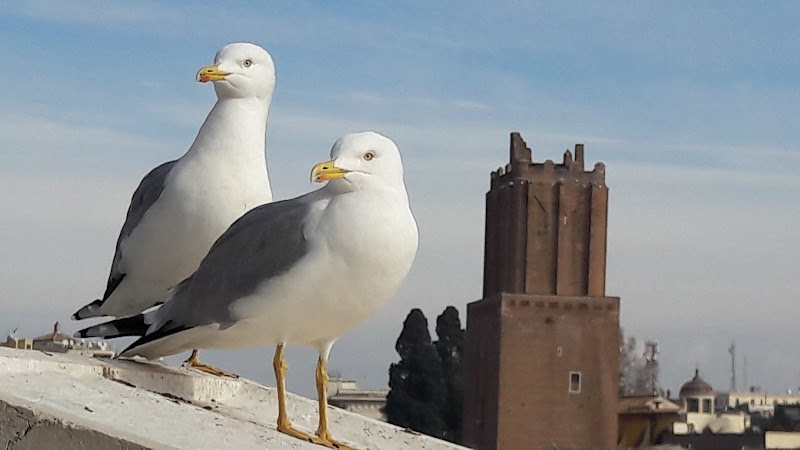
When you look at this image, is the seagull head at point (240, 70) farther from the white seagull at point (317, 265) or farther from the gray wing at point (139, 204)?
the white seagull at point (317, 265)

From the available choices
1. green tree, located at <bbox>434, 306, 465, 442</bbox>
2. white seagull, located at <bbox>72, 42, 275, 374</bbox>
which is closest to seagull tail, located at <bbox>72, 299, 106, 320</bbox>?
white seagull, located at <bbox>72, 42, 275, 374</bbox>

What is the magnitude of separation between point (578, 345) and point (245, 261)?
35044 millimetres

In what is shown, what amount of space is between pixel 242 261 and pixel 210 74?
56 centimetres

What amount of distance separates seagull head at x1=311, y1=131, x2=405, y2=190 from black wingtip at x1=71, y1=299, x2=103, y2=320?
3.78 feet

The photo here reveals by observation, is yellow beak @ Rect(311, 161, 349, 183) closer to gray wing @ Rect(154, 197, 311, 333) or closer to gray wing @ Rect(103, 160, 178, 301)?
gray wing @ Rect(154, 197, 311, 333)

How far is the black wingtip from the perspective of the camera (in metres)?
4.08

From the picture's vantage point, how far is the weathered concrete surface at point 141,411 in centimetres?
238

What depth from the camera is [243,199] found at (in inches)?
146

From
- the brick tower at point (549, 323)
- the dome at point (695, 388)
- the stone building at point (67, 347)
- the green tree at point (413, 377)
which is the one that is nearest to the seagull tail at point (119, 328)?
the stone building at point (67, 347)

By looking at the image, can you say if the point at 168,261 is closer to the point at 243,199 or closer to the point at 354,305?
the point at 243,199

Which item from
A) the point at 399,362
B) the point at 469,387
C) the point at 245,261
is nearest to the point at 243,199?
the point at 245,261

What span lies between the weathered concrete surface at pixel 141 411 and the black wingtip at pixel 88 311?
379mm

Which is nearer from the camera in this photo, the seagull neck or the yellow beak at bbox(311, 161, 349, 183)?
the yellow beak at bbox(311, 161, 349, 183)

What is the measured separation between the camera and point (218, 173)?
369 cm
